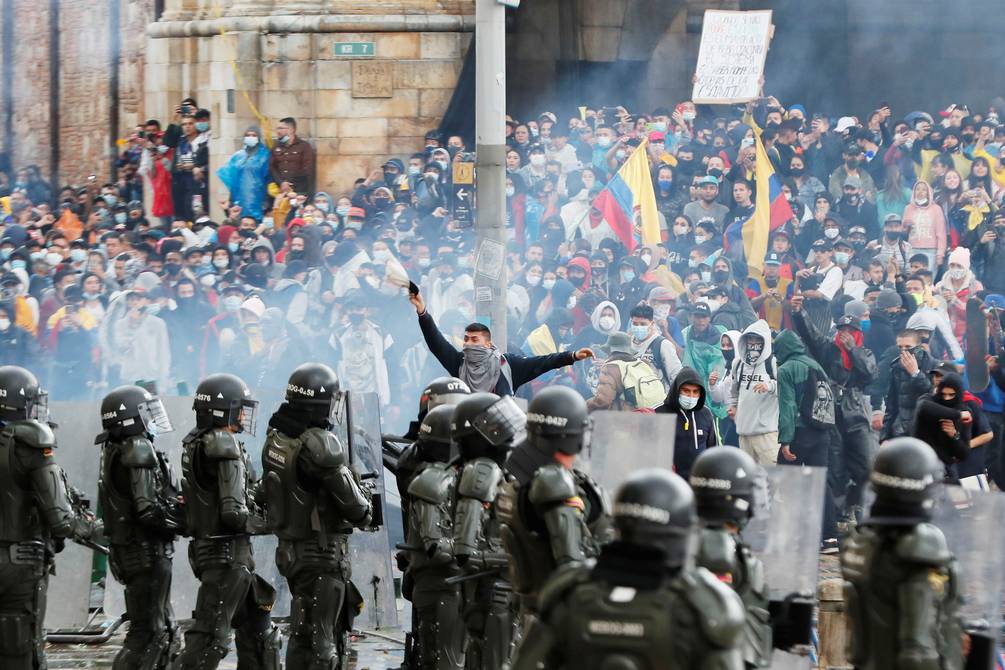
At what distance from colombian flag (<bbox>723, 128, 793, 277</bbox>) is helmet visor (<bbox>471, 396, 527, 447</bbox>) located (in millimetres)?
8647

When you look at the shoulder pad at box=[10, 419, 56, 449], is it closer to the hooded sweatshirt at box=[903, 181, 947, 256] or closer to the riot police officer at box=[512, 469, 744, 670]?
the riot police officer at box=[512, 469, 744, 670]

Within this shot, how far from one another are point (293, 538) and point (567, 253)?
7.91 meters

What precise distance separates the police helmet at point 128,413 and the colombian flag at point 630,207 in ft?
27.4

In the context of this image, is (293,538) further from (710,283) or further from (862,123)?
(862,123)

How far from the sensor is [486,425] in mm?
7203

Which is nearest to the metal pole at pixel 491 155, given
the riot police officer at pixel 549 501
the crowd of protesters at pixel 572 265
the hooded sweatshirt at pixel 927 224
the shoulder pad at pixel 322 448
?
the crowd of protesters at pixel 572 265

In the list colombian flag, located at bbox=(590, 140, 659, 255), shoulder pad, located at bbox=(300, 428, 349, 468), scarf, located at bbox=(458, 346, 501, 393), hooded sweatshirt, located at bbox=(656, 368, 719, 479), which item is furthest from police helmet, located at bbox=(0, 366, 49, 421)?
colombian flag, located at bbox=(590, 140, 659, 255)

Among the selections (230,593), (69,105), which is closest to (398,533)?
(230,593)

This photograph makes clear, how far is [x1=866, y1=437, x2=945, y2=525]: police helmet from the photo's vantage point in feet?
19.1

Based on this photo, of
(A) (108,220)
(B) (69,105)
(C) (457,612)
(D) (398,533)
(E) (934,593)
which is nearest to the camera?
(E) (934,593)

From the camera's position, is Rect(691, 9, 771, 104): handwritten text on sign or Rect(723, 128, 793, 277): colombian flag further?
Rect(691, 9, 771, 104): handwritten text on sign

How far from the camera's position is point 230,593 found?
8.35 m

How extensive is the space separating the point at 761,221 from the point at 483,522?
8.93 metres

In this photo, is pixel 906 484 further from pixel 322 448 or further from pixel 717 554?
pixel 322 448
